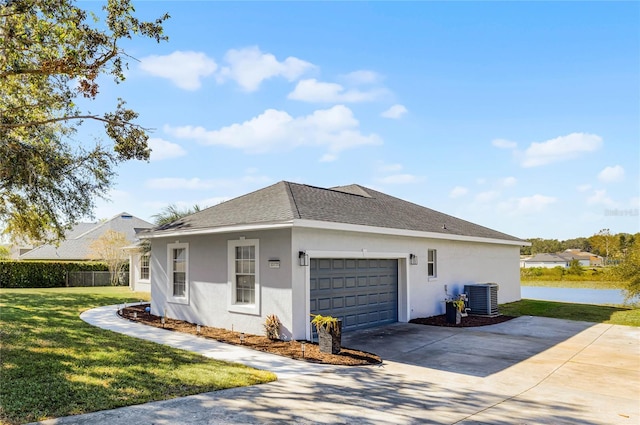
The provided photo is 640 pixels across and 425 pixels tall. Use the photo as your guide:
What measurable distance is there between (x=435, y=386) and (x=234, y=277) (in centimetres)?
652

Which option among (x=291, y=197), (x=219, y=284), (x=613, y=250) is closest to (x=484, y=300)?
(x=291, y=197)

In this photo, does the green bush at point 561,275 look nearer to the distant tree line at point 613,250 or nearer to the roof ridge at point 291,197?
the distant tree line at point 613,250

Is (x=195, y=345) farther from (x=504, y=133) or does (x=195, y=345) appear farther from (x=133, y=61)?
(x=504, y=133)

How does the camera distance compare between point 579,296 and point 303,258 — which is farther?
point 579,296

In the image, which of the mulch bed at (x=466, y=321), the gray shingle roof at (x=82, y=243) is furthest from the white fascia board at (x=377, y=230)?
the gray shingle roof at (x=82, y=243)

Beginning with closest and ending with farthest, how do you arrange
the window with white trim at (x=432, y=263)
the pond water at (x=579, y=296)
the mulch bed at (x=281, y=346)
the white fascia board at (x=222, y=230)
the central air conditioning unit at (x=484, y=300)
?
the mulch bed at (x=281, y=346)
the white fascia board at (x=222, y=230)
the window with white trim at (x=432, y=263)
the central air conditioning unit at (x=484, y=300)
the pond water at (x=579, y=296)

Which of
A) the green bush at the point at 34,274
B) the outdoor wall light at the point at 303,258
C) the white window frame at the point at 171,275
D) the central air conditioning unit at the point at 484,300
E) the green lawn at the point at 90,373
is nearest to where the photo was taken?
the green lawn at the point at 90,373

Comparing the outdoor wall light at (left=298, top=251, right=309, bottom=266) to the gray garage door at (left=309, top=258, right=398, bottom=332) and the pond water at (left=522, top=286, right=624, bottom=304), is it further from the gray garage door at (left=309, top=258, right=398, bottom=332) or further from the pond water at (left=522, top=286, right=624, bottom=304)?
the pond water at (left=522, top=286, right=624, bottom=304)

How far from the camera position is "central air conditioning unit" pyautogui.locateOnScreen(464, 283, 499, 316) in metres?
15.4

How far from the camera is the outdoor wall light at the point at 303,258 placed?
1026 cm

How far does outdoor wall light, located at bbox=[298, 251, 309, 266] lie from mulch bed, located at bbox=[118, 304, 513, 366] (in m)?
1.87

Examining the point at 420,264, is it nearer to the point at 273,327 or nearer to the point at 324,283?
the point at 324,283

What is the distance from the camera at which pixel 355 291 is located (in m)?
12.1

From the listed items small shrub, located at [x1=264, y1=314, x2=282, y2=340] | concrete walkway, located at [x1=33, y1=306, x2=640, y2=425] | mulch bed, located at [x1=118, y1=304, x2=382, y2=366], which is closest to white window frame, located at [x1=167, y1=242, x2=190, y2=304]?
mulch bed, located at [x1=118, y1=304, x2=382, y2=366]
